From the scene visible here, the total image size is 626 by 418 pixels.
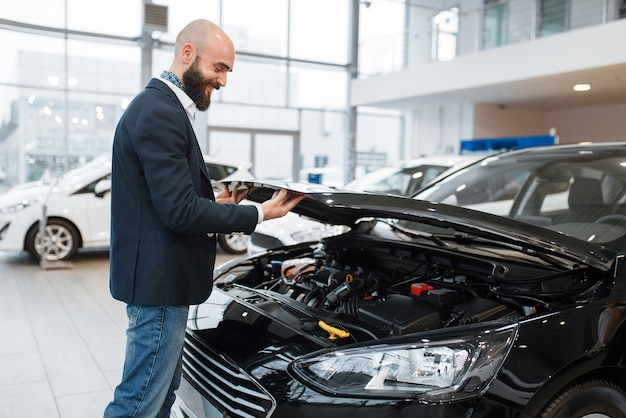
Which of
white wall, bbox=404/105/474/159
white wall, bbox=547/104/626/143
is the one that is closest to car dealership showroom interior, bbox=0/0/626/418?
white wall, bbox=404/105/474/159

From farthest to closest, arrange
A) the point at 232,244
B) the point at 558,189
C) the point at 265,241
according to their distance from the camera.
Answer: the point at 232,244 → the point at 265,241 → the point at 558,189

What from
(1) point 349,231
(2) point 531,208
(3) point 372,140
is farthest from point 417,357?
(3) point 372,140

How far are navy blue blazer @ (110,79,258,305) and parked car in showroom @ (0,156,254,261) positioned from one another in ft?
15.9

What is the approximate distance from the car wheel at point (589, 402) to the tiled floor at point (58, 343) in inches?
84.5

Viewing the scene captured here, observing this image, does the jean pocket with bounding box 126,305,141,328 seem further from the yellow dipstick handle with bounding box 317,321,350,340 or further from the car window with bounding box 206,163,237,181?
the car window with bounding box 206,163,237,181

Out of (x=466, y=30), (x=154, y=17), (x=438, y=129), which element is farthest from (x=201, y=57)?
(x=466, y=30)

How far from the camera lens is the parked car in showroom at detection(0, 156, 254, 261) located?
625 centimetres

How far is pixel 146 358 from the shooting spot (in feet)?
5.24

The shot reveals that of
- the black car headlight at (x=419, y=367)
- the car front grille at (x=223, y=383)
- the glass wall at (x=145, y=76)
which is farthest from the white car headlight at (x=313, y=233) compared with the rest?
the glass wall at (x=145, y=76)

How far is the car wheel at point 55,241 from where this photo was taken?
6.39 m

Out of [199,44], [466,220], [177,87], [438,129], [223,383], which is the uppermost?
[438,129]

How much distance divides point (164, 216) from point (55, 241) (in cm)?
567

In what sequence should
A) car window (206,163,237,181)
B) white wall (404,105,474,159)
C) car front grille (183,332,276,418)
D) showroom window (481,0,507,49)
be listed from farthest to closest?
1. white wall (404,105,474,159)
2. showroom window (481,0,507,49)
3. car window (206,163,237,181)
4. car front grille (183,332,276,418)

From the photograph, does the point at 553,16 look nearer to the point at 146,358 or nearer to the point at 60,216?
the point at 60,216
